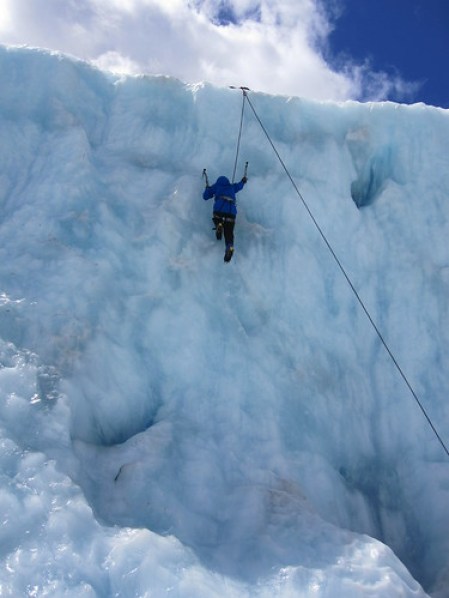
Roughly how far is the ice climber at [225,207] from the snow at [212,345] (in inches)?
10.2

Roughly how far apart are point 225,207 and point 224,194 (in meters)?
0.19

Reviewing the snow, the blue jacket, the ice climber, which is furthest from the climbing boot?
the blue jacket

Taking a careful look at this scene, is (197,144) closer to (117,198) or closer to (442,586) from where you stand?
(117,198)

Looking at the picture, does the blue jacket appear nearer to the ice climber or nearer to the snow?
the ice climber

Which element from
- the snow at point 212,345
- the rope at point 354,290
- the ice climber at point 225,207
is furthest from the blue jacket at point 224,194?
the rope at point 354,290

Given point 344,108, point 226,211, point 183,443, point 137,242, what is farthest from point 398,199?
point 183,443

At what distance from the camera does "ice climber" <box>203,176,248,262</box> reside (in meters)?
6.94

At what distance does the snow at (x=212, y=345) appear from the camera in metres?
4.56

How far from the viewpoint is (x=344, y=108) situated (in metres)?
8.59

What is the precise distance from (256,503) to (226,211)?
3.30 m

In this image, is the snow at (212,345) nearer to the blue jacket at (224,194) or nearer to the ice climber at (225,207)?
the ice climber at (225,207)

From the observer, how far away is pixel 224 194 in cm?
702

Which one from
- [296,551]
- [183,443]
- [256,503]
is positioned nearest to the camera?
[296,551]

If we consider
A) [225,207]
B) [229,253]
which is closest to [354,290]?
[229,253]
